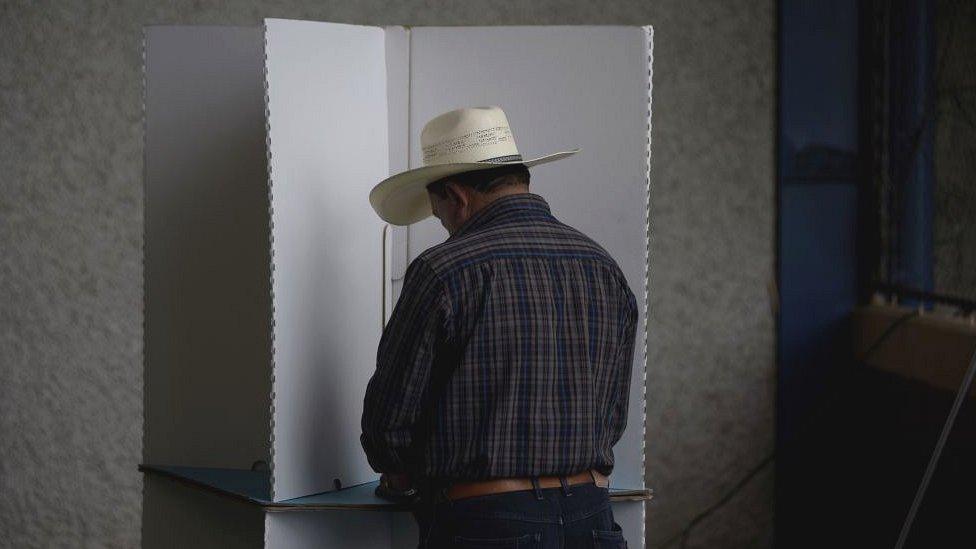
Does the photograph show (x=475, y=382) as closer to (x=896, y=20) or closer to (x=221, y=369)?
(x=221, y=369)

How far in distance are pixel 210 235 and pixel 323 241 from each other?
0.38 meters

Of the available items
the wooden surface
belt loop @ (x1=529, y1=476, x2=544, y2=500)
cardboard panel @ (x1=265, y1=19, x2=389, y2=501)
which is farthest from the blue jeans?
the wooden surface

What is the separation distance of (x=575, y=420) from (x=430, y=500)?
0.90ft

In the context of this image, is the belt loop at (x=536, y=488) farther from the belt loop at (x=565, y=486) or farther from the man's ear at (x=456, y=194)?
the man's ear at (x=456, y=194)

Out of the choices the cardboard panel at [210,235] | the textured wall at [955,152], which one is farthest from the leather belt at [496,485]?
the textured wall at [955,152]

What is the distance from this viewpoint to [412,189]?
74.0 inches

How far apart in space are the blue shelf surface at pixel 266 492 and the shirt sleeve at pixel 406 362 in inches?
7.7

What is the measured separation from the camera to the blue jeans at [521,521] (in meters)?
1.61

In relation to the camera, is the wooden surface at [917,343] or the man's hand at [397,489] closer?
the man's hand at [397,489]

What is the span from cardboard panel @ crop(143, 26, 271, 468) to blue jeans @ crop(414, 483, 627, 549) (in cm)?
63

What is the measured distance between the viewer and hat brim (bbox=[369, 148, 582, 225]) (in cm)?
177

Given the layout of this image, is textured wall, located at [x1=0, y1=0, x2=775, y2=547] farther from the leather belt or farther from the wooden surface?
the leather belt

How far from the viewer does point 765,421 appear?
3.41m

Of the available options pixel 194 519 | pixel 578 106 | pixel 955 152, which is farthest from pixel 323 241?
pixel 955 152
